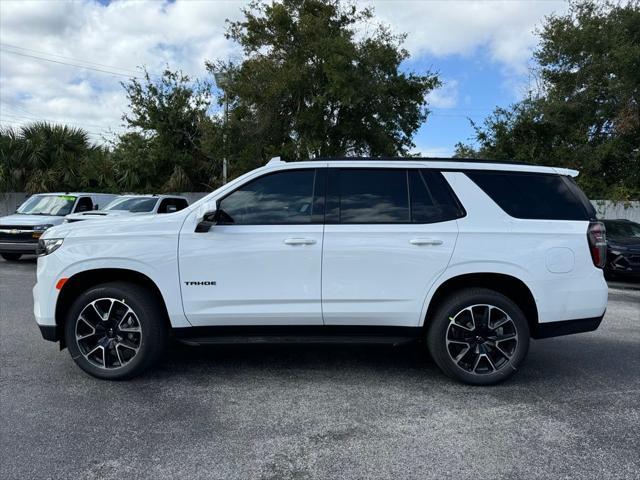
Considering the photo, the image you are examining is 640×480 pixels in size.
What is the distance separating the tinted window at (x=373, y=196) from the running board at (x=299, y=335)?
0.94 meters

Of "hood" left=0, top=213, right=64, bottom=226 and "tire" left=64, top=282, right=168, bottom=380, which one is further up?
"hood" left=0, top=213, right=64, bottom=226

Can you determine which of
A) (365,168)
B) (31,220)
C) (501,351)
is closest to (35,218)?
(31,220)

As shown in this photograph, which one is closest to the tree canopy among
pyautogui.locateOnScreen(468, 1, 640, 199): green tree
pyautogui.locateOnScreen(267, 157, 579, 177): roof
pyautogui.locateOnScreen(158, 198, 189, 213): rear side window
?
pyautogui.locateOnScreen(468, 1, 640, 199): green tree

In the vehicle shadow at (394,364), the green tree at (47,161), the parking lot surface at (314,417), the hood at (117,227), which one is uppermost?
the green tree at (47,161)

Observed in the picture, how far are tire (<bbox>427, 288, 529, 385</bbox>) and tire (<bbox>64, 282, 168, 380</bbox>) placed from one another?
2376 millimetres

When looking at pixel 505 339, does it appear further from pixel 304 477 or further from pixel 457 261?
pixel 304 477

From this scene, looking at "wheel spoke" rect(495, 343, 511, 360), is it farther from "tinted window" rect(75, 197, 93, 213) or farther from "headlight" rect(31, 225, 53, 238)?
"tinted window" rect(75, 197, 93, 213)

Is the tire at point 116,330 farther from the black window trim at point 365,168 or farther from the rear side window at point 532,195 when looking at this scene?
the rear side window at point 532,195

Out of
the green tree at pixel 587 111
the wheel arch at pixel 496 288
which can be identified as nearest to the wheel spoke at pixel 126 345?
the wheel arch at pixel 496 288

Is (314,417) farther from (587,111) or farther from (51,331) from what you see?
(587,111)

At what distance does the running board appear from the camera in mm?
4379

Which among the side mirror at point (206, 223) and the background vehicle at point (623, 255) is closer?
the side mirror at point (206, 223)

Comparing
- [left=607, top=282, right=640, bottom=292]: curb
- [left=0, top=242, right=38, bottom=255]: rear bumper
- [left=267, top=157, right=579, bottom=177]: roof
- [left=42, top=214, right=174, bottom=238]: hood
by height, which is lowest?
[left=607, top=282, right=640, bottom=292]: curb

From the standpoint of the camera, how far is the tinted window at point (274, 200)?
174 inches
